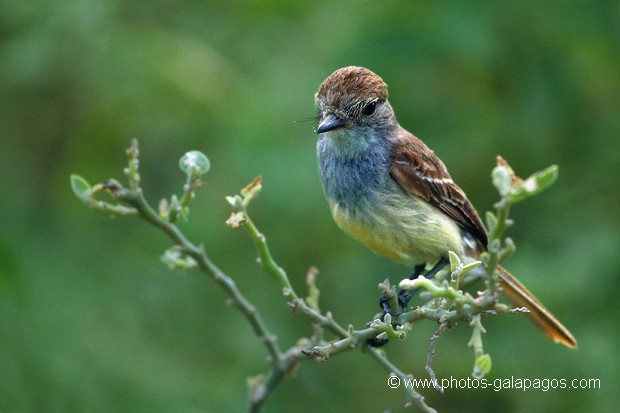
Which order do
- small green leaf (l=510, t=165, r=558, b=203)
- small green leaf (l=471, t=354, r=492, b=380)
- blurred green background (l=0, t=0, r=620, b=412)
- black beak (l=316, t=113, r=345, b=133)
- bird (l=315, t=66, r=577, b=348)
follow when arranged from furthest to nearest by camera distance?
1. blurred green background (l=0, t=0, r=620, b=412)
2. bird (l=315, t=66, r=577, b=348)
3. black beak (l=316, t=113, r=345, b=133)
4. small green leaf (l=471, t=354, r=492, b=380)
5. small green leaf (l=510, t=165, r=558, b=203)

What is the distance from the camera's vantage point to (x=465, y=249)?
4.83 meters

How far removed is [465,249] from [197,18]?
10.0ft

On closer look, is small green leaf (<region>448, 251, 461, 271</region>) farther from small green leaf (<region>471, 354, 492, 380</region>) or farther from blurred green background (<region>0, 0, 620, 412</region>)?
blurred green background (<region>0, 0, 620, 412</region>)

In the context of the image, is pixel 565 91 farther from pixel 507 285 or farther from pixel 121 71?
pixel 121 71

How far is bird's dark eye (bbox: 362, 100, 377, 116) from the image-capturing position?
4.57 meters

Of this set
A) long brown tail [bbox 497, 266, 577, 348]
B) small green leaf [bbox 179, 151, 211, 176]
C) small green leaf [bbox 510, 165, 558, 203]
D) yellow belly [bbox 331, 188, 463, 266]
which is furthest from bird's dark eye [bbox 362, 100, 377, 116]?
small green leaf [bbox 510, 165, 558, 203]

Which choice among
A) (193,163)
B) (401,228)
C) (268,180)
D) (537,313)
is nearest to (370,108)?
(401,228)

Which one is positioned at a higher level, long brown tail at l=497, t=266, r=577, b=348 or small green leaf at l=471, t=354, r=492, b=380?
long brown tail at l=497, t=266, r=577, b=348

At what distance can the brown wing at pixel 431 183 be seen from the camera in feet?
15.1

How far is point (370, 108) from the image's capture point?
182 inches

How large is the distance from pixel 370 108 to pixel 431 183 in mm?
497

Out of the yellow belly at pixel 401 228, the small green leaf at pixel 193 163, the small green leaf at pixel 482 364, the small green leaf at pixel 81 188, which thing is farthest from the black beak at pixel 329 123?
the small green leaf at pixel 482 364

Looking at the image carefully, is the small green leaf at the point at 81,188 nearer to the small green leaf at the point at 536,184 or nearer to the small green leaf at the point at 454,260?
the small green leaf at the point at 454,260

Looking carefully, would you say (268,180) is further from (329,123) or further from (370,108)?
(329,123)
